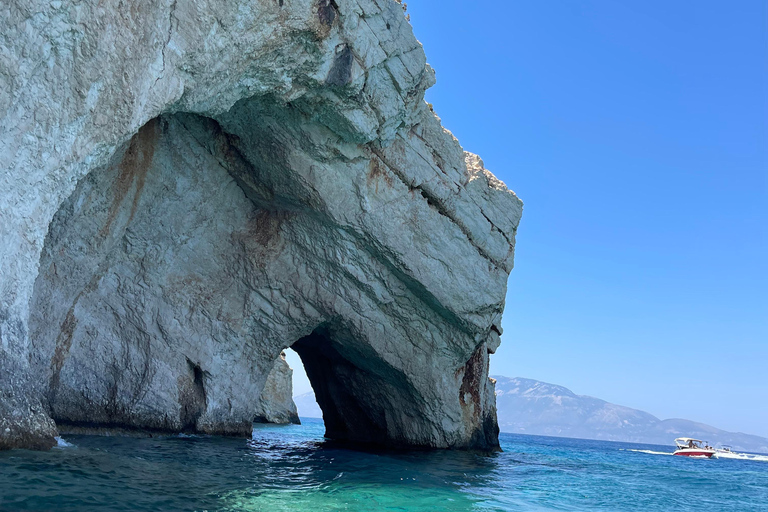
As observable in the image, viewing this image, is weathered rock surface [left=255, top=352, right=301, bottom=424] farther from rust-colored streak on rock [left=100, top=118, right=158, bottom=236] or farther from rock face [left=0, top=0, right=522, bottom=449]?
rust-colored streak on rock [left=100, top=118, right=158, bottom=236]

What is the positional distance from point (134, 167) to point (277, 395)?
32338mm

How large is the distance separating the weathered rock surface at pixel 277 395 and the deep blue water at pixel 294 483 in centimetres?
2446

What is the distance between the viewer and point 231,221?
1471 centimetres

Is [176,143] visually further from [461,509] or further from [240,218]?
[461,509]

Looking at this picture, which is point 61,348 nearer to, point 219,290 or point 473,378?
point 219,290

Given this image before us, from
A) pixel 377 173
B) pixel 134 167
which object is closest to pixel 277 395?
pixel 377 173

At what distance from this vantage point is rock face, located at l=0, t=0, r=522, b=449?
7.46 m

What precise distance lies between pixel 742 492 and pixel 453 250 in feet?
38.8

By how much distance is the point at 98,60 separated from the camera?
772 centimetres

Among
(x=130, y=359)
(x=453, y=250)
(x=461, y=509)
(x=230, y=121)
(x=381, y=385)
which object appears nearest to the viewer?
(x=461, y=509)

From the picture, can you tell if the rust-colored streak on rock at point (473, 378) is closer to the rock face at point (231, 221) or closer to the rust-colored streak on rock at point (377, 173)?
the rock face at point (231, 221)

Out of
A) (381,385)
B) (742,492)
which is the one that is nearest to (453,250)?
(381,385)

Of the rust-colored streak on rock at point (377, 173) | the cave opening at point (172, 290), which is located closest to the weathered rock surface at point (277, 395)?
the cave opening at point (172, 290)

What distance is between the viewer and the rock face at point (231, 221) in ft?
24.5
